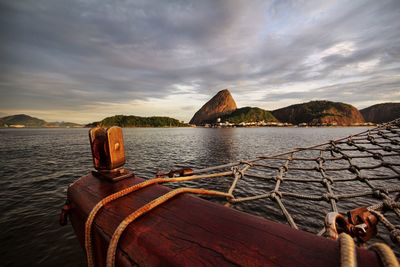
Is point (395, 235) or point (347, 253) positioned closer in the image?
point (347, 253)

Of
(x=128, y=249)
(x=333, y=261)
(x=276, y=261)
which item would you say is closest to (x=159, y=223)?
(x=128, y=249)

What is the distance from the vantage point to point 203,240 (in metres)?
0.89

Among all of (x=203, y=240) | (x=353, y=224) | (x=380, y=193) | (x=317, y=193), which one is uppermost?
(x=203, y=240)

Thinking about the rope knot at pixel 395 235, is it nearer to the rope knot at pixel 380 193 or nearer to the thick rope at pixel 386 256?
the rope knot at pixel 380 193

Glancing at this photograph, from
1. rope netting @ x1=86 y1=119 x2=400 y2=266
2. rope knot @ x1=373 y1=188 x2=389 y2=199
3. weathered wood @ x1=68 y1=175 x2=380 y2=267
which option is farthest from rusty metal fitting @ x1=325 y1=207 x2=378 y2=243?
rope knot @ x1=373 y1=188 x2=389 y2=199

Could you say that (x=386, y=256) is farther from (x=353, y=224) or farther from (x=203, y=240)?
(x=353, y=224)

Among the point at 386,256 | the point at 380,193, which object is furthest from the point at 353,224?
the point at 380,193

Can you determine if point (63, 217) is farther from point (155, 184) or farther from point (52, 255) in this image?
point (52, 255)

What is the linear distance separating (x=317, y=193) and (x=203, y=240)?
41.5 feet

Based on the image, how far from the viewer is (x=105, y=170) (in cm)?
182

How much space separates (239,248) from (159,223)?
0.48 meters

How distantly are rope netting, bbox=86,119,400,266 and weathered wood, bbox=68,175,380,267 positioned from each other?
3.2 inches

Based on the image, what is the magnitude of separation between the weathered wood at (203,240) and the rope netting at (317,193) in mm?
81

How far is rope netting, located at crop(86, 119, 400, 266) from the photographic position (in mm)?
1390
